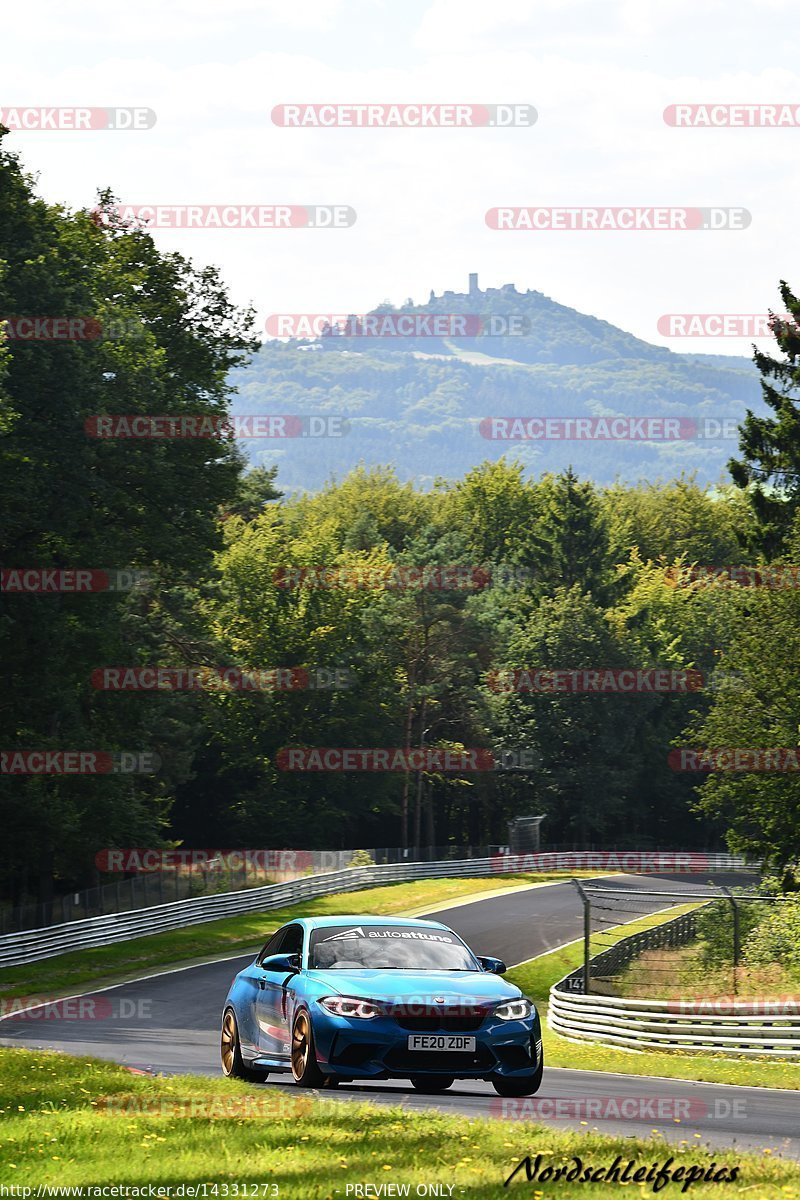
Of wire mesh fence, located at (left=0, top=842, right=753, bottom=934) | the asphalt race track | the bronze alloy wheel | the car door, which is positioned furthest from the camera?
wire mesh fence, located at (left=0, top=842, right=753, bottom=934)

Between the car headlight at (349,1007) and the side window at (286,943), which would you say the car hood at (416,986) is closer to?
the car headlight at (349,1007)

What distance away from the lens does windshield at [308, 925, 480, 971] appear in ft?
48.0

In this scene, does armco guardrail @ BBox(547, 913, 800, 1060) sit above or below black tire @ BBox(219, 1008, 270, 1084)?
below

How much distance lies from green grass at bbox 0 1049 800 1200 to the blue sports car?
1.35 ft

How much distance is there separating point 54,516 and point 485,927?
18.3 meters

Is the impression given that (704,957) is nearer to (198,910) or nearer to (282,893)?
(198,910)

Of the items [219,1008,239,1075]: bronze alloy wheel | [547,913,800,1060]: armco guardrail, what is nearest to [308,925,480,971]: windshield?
[219,1008,239,1075]: bronze alloy wheel

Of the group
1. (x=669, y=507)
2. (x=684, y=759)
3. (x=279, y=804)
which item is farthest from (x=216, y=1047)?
(x=669, y=507)

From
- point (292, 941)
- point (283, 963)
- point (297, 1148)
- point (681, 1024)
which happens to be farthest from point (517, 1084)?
point (681, 1024)

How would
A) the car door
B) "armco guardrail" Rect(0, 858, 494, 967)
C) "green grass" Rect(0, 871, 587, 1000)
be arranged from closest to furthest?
the car door
"green grass" Rect(0, 871, 587, 1000)
"armco guardrail" Rect(0, 858, 494, 967)

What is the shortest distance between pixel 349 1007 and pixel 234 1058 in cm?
302

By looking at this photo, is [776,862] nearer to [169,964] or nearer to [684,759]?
[169,964]

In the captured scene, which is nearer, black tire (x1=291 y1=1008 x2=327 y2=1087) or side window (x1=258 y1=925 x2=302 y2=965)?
black tire (x1=291 y1=1008 x2=327 y2=1087)

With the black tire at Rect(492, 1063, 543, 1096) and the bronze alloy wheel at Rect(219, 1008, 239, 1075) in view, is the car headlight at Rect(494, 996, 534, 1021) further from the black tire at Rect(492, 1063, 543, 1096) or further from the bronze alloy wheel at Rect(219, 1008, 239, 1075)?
the bronze alloy wheel at Rect(219, 1008, 239, 1075)
